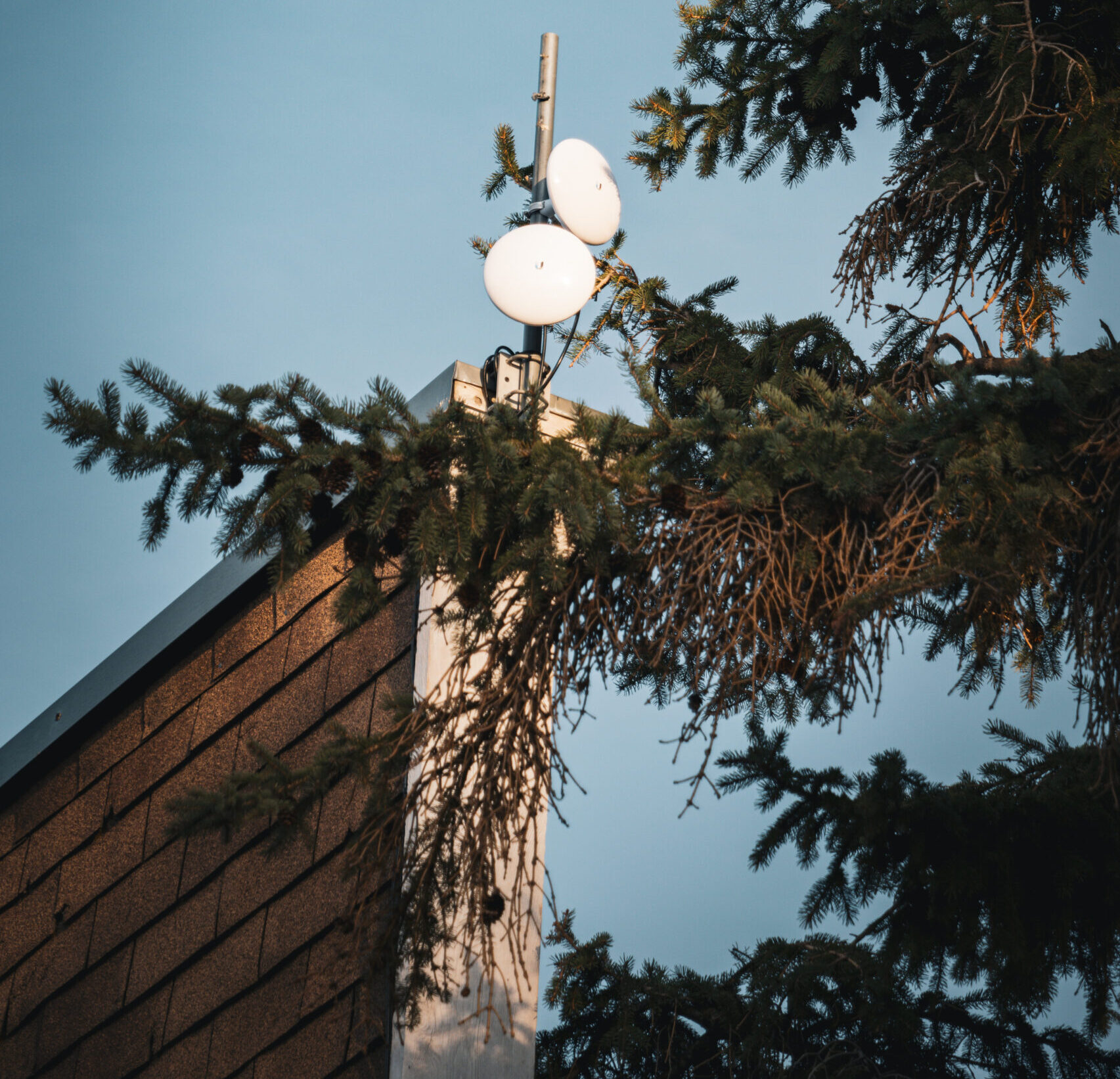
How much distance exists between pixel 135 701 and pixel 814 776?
283 centimetres

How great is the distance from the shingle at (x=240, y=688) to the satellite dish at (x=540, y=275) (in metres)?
1.38

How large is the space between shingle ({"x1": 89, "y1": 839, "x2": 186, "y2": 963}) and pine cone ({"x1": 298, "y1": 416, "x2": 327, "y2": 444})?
2.18 metres

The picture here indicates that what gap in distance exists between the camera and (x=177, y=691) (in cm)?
468

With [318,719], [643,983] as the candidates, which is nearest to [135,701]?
[318,719]

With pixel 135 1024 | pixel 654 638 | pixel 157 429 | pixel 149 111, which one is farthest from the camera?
pixel 149 111

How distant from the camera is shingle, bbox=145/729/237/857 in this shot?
4.27 meters

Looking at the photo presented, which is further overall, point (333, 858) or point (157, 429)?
point (333, 858)

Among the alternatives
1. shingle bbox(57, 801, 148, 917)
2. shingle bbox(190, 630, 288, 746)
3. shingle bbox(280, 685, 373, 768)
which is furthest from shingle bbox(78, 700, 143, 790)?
shingle bbox(280, 685, 373, 768)

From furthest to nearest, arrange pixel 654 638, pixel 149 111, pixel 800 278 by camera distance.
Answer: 1. pixel 149 111
2. pixel 800 278
3. pixel 654 638

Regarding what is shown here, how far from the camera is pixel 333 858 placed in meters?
3.54

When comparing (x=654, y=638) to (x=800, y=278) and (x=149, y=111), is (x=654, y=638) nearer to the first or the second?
(x=800, y=278)

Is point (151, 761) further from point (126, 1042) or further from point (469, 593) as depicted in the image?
point (469, 593)

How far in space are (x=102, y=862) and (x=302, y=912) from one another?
1531mm

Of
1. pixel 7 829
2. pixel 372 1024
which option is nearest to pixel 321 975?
pixel 372 1024
